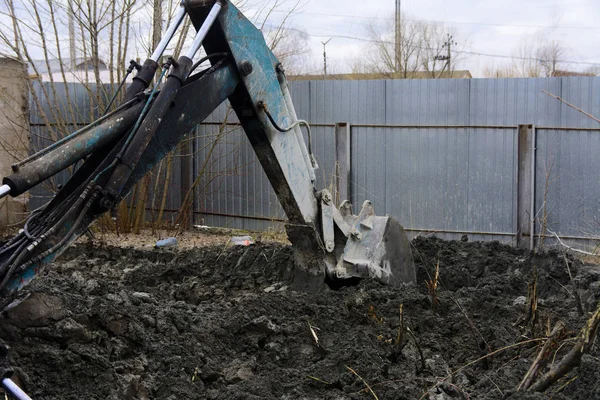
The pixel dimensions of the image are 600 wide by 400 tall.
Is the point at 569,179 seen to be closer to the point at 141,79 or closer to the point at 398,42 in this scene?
the point at 141,79

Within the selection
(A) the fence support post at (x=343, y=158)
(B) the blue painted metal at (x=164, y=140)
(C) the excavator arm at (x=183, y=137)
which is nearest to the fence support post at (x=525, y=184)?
(A) the fence support post at (x=343, y=158)

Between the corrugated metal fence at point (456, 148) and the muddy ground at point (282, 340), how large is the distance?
142 inches

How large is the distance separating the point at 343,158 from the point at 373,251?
15.3 feet

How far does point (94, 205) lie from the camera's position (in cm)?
369

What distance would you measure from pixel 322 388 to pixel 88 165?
181 cm

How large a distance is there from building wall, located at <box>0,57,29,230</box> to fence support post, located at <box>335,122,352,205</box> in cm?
455

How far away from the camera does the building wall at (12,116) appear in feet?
33.4

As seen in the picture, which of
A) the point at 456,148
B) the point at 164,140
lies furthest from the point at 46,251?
the point at 456,148

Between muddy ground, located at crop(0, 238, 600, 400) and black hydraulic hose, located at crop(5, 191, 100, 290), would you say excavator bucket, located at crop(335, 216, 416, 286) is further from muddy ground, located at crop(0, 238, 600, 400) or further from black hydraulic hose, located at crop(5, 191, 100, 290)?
black hydraulic hose, located at crop(5, 191, 100, 290)

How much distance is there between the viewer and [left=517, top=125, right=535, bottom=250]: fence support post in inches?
385

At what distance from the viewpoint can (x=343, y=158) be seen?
1048cm

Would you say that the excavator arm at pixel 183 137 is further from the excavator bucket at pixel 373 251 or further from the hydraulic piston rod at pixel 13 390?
the hydraulic piston rod at pixel 13 390

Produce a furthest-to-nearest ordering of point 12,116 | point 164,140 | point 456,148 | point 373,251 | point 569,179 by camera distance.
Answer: point 12,116 → point 456,148 → point 569,179 → point 373,251 → point 164,140

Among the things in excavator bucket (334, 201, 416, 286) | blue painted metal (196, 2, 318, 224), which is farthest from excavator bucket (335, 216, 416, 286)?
blue painted metal (196, 2, 318, 224)
